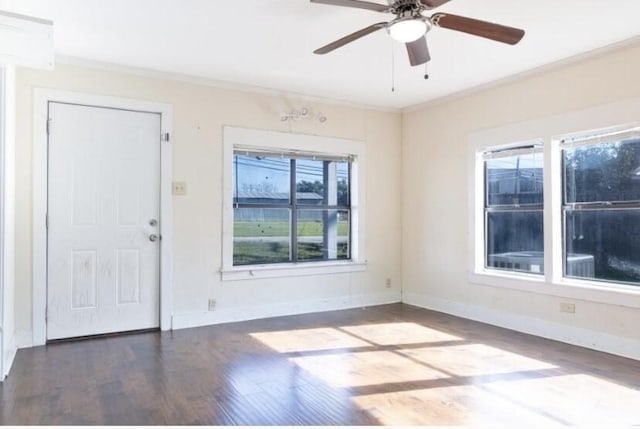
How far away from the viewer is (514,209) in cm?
450

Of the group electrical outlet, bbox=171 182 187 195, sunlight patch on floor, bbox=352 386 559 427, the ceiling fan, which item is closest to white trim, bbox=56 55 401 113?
electrical outlet, bbox=171 182 187 195

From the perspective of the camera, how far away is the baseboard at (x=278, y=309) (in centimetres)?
444

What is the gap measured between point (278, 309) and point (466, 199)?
94.3 inches

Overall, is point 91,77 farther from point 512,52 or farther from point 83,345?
point 512,52

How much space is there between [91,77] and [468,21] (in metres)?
3.27

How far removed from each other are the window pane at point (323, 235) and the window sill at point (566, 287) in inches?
61.7

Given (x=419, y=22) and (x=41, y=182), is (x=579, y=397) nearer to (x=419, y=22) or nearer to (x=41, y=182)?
(x=419, y=22)

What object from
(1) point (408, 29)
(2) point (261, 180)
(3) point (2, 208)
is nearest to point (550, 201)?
(1) point (408, 29)

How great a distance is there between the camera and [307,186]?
527 cm

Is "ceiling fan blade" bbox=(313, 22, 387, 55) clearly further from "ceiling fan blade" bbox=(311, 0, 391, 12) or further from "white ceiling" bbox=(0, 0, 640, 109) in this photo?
"white ceiling" bbox=(0, 0, 640, 109)

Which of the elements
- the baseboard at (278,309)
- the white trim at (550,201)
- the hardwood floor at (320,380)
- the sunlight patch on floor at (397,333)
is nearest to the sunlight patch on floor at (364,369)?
the hardwood floor at (320,380)

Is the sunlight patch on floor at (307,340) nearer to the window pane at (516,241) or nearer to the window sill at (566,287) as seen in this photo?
the window sill at (566,287)

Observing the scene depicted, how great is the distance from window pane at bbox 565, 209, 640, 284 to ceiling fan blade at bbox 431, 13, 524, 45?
2007mm

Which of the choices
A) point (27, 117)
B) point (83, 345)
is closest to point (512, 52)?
point (27, 117)
